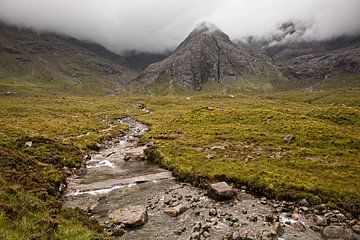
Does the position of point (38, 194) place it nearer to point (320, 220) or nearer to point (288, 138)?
point (320, 220)

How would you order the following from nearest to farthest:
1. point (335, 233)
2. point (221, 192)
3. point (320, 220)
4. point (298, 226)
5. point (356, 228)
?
point (335, 233) → point (356, 228) → point (298, 226) → point (320, 220) → point (221, 192)

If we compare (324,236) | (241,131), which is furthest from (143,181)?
(241,131)

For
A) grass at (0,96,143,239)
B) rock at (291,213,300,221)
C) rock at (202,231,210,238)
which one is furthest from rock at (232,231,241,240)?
grass at (0,96,143,239)

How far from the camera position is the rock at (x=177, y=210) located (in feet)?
84.6

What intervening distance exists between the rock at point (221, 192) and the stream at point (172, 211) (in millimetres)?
521

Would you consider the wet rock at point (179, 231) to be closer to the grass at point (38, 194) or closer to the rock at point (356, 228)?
the grass at point (38, 194)

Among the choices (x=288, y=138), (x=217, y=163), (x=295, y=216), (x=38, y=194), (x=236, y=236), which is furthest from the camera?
(x=288, y=138)

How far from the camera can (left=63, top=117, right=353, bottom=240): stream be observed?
2281 centimetres

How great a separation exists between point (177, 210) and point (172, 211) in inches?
15.7

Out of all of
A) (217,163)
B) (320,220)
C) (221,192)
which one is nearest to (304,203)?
(320,220)

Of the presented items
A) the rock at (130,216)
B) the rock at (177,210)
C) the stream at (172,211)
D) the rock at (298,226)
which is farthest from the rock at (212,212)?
the rock at (298,226)

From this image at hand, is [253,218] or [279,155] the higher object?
[279,155]

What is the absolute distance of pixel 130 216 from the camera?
24.6 m

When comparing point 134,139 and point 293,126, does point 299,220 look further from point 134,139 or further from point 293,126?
point 134,139
